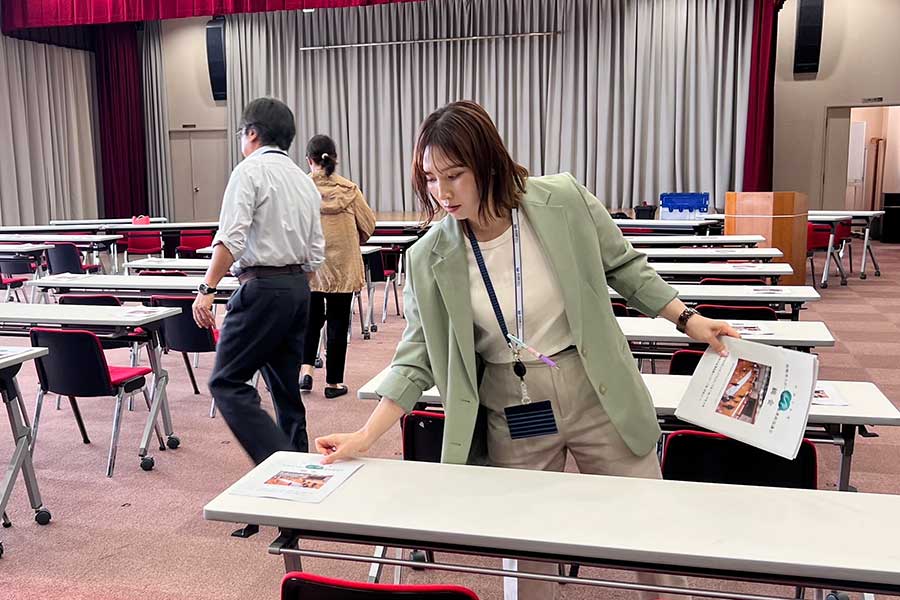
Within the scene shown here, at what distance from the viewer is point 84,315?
4.00m

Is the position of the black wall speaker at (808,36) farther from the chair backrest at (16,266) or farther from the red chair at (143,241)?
the chair backrest at (16,266)

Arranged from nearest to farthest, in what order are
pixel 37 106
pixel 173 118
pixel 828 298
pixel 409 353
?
pixel 409 353, pixel 828 298, pixel 37 106, pixel 173 118

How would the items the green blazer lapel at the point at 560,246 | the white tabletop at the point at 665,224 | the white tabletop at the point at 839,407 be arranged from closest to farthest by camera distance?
the green blazer lapel at the point at 560,246
the white tabletop at the point at 839,407
the white tabletop at the point at 665,224

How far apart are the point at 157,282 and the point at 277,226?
2301 mm

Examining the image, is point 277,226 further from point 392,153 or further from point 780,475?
point 392,153

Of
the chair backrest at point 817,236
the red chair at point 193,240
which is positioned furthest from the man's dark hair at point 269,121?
the chair backrest at point 817,236

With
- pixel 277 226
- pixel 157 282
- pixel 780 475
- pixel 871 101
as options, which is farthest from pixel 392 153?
pixel 780 475

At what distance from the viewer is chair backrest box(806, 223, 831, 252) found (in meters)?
8.97

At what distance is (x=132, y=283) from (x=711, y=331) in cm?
414

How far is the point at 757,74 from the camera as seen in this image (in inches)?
448

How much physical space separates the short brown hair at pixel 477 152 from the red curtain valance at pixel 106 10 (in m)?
10.8

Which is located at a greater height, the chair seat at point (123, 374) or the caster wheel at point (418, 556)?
the chair seat at point (123, 374)

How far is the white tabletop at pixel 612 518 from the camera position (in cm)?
133

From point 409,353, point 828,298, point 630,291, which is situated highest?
point 630,291
